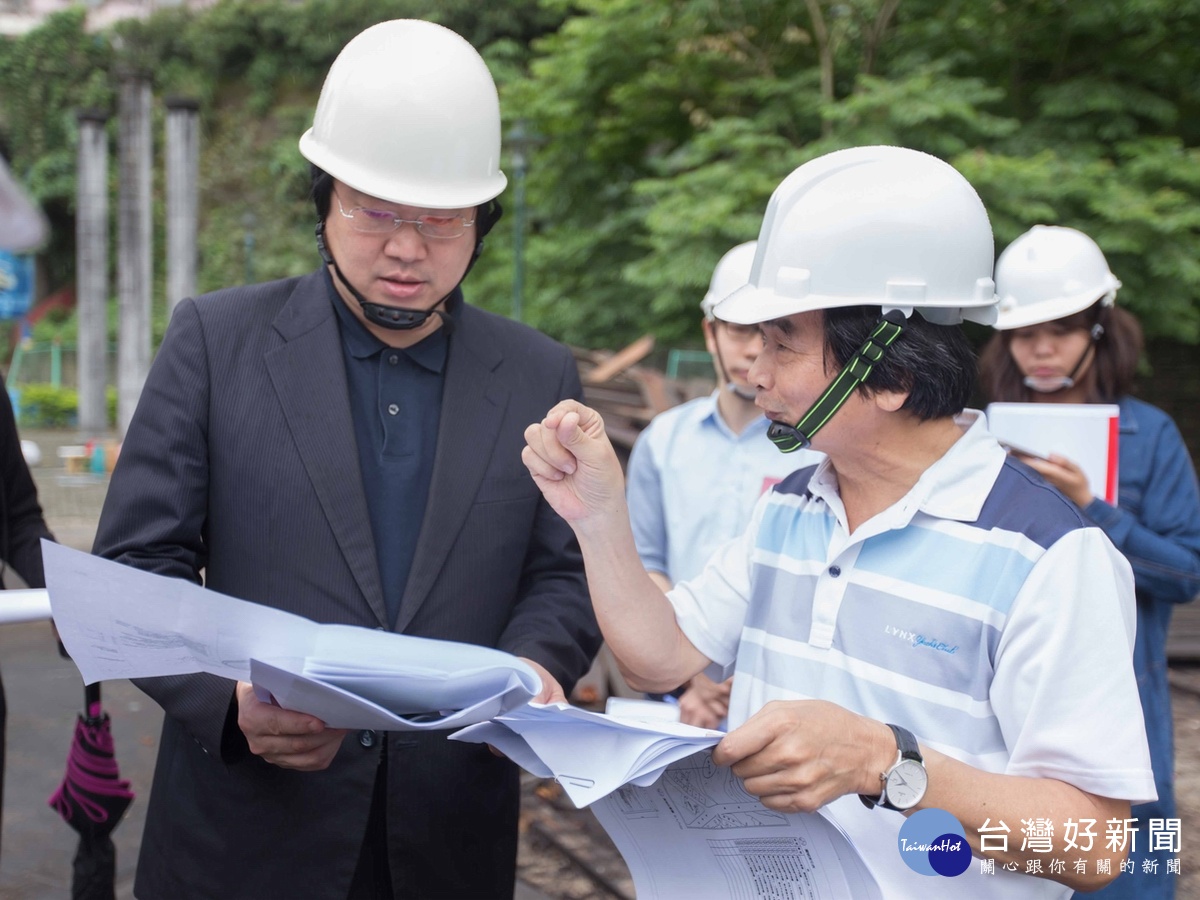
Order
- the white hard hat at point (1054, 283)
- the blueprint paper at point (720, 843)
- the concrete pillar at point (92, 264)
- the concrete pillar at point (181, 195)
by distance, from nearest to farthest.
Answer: the blueprint paper at point (720, 843) → the white hard hat at point (1054, 283) → the concrete pillar at point (181, 195) → the concrete pillar at point (92, 264)

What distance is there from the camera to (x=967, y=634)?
1542 millimetres

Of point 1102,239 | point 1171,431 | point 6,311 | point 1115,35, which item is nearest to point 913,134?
point 1102,239

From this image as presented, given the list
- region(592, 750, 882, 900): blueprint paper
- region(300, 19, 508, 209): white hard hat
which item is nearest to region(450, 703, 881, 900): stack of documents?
region(592, 750, 882, 900): blueprint paper

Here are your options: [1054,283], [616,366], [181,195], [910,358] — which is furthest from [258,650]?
[181,195]

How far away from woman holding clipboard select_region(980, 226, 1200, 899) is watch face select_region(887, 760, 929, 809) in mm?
1429

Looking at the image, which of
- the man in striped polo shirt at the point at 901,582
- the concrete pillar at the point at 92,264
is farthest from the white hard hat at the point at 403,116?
the concrete pillar at the point at 92,264

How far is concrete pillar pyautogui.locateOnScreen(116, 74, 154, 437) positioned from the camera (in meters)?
16.3

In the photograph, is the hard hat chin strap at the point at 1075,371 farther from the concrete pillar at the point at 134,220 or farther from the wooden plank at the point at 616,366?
the concrete pillar at the point at 134,220

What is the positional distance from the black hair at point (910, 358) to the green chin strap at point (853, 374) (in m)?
0.01

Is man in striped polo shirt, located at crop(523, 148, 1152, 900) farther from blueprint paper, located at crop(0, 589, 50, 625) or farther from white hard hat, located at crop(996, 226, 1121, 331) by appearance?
white hard hat, located at crop(996, 226, 1121, 331)

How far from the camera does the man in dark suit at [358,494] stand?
1.88 meters

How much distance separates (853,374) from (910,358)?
85 millimetres

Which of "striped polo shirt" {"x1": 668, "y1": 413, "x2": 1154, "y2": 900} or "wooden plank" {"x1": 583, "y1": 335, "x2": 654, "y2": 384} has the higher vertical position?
"striped polo shirt" {"x1": 668, "y1": 413, "x2": 1154, "y2": 900}

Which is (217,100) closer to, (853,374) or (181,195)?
(181,195)
